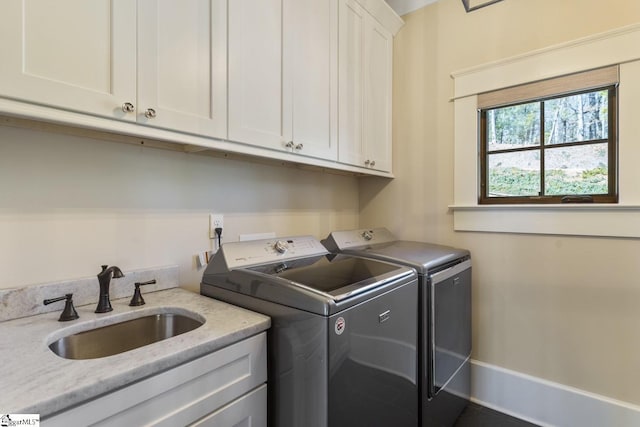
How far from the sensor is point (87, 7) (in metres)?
0.93

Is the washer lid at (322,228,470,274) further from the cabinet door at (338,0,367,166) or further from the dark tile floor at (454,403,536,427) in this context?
the dark tile floor at (454,403,536,427)

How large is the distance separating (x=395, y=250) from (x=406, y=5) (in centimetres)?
180

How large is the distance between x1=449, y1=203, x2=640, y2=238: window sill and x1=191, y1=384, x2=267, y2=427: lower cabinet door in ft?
5.27

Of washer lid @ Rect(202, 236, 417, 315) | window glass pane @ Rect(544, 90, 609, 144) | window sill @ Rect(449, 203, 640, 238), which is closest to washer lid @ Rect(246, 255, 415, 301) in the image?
washer lid @ Rect(202, 236, 417, 315)

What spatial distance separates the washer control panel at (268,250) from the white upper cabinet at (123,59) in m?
0.49

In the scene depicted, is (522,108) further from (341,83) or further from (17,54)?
(17,54)

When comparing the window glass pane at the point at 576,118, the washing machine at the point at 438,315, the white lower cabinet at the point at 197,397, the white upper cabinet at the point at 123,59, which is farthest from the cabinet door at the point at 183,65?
the window glass pane at the point at 576,118

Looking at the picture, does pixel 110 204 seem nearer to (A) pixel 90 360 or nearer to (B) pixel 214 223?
(B) pixel 214 223


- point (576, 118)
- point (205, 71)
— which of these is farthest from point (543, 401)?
point (205, 71)

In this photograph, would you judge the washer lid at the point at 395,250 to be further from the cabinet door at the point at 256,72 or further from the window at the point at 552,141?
the cabinet door at the point at 256,72

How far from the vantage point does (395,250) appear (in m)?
1.80

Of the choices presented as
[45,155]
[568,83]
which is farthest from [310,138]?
[568,83]

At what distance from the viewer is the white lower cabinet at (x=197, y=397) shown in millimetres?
691

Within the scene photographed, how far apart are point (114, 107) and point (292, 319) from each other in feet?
2.89
